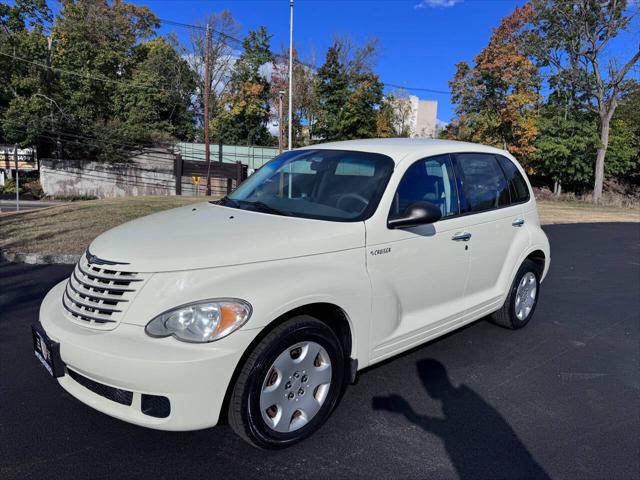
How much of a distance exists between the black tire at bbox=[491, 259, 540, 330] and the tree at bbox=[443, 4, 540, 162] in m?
30.0

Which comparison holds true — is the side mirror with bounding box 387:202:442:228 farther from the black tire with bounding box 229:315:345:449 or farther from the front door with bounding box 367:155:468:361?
the black tire with bounding box 229:315:345:449

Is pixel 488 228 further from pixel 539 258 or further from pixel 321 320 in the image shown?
pixel 321 320

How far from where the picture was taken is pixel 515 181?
4.84m

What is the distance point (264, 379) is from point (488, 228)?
250 cm

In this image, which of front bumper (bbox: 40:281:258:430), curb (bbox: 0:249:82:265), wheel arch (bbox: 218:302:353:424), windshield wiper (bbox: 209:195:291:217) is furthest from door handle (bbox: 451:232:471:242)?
curb (bbox: 0:249:82:265)

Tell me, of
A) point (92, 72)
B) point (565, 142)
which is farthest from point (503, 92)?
point (92, 72)

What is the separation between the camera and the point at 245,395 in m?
2.53

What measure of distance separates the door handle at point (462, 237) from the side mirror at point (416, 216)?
2.10ft

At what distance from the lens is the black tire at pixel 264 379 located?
2.54 m

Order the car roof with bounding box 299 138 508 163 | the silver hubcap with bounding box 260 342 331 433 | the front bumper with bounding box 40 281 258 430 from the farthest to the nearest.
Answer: the car roof with bounding box 299 138 508 163 → the silver hubcap with bounding box 260 342 331 433 → the front bumper with bounding box 40 281 258 430

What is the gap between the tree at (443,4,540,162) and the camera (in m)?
31.9

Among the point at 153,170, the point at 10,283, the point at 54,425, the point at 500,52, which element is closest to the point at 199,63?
the point at 153,170

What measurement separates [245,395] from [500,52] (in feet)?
113

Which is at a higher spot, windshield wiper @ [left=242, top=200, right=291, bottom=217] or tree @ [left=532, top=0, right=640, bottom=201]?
tree @ [left=532, top=0, right=640, bottom=201]
